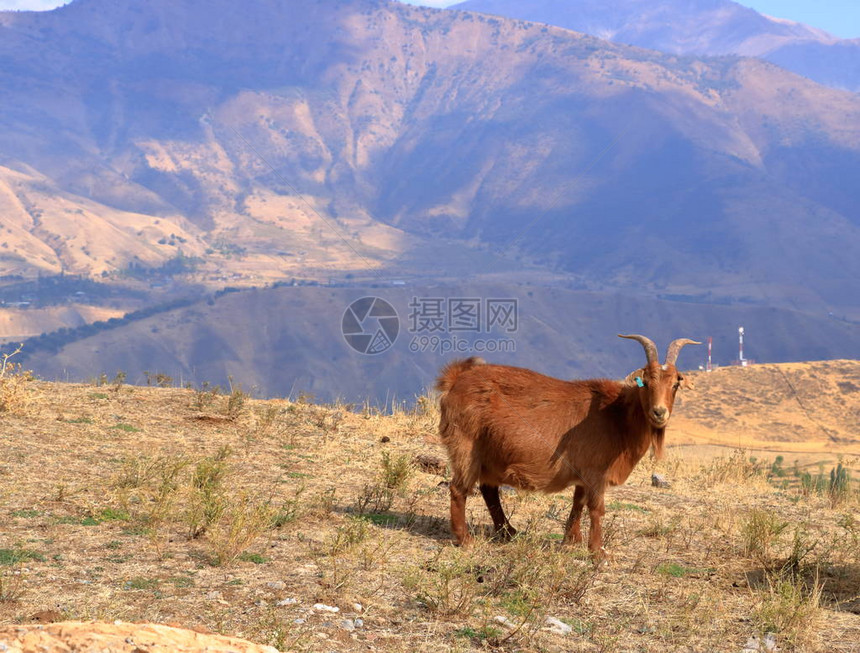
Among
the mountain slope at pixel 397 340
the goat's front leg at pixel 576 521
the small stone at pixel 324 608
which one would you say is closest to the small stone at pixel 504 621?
the small stone at pixel 324 608

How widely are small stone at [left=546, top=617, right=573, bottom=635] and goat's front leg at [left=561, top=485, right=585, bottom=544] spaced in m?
2.11

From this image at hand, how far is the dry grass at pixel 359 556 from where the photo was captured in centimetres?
588

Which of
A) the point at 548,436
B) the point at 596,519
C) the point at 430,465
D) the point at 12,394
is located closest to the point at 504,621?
the point at 596,519

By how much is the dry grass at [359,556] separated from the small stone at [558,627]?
0.03 metres

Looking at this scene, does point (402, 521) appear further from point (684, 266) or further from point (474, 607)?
point (684, 266)

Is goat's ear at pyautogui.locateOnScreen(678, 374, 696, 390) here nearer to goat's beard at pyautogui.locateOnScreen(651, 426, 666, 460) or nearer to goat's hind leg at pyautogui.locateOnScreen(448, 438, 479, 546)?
goat's beard at pyautogui.locateOnScreen(651, 426, 666, 460)

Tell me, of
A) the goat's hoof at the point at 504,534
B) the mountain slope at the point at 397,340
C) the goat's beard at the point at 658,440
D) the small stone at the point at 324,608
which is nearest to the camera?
the small stone at the point at 324,608

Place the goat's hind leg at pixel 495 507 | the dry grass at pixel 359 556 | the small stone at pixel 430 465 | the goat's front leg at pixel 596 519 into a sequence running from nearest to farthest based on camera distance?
1. the dry grass at pixel 359 556
2. the goat's front leg at pixel 596 519
3. the goat's hind leg at pixel 495 507
4. the small stone at pixel 430 465

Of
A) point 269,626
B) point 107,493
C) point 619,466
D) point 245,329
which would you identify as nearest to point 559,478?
point 619,466

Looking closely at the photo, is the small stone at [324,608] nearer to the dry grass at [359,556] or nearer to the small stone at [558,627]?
the dry grass at [359,556]

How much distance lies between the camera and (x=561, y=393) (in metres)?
8.36

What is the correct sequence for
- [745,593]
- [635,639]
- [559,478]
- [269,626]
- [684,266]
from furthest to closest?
[684,266]
[559,478]
[745,593]
[635,639]
[269,626]

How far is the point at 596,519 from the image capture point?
7949mm

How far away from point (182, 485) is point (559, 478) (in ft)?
12.4
